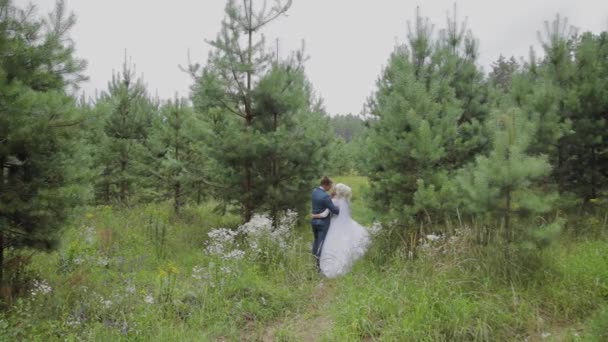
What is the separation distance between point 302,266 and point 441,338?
3.08 m

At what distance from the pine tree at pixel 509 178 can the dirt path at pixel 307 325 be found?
8.36 ft

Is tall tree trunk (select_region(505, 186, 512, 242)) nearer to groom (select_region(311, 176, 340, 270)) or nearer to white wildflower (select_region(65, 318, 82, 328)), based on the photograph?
groom (select_region(311, 176, 340, 270))

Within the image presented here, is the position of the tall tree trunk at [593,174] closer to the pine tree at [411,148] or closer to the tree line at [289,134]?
the tree line at [289,134]

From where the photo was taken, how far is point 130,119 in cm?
1326

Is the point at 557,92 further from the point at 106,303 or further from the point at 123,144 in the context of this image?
the point at 123,144

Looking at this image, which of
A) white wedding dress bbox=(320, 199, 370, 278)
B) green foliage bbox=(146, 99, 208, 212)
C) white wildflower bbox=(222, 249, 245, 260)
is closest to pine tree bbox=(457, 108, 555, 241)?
white wedding dress bbox=(320, 199, 370, 278)

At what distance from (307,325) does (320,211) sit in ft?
9.70

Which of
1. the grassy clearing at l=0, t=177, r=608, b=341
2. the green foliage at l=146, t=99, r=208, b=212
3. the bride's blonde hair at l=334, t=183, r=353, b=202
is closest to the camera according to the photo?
the grassy clearing at l=0, t=177, r=608, b=341

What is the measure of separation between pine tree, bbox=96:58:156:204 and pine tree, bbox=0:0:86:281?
7218 mm

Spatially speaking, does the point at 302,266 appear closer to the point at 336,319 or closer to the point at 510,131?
the point at 336,319

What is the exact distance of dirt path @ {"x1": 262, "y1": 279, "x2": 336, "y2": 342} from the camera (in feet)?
15.5

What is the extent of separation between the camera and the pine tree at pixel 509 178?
5.34 meters

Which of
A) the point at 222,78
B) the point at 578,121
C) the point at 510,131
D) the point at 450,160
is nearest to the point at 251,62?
the point at 222,78

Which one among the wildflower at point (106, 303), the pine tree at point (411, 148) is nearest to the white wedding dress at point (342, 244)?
the pine tree at point (411, 148)
